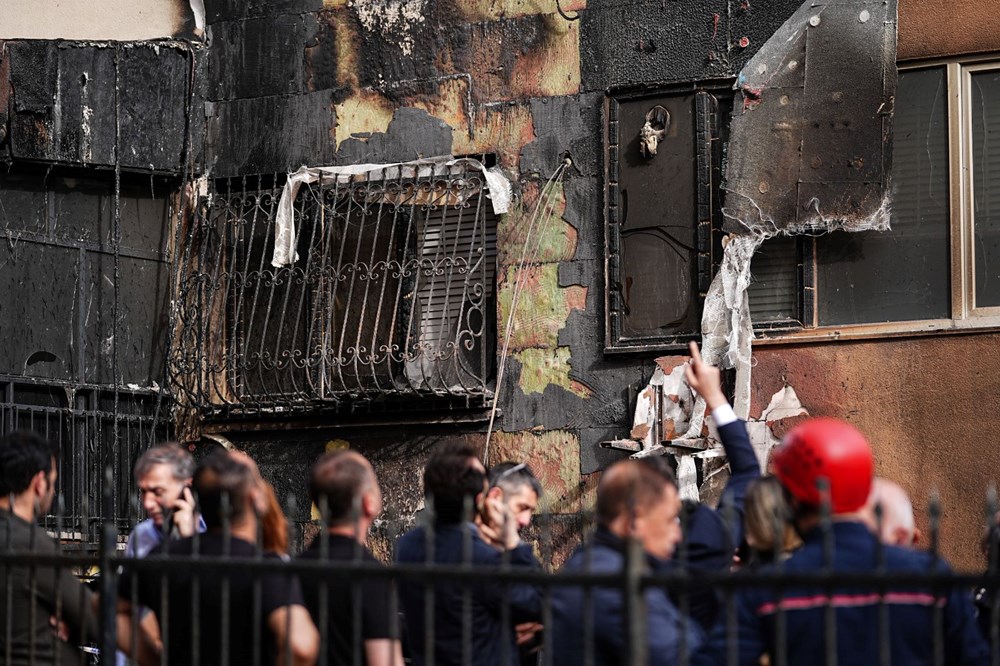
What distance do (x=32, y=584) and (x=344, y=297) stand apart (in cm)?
483

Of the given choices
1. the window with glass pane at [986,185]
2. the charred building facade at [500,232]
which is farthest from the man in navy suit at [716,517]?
the window with glass pane at [986,185]

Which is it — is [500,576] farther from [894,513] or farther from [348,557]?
[894,513]

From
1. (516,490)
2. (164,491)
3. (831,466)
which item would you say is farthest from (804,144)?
(831,466)

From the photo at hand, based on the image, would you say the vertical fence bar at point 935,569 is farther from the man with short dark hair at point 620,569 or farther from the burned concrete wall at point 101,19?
the burned concrete wall at point 101,19

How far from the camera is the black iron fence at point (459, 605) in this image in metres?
3.38

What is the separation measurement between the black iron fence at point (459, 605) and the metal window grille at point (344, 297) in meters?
3.46

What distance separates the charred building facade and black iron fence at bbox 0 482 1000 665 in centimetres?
304

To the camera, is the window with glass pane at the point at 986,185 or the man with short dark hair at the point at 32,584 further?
the window with glass pane at the point at 986,185

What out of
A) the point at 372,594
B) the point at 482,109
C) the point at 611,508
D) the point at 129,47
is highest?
the point at 129,47

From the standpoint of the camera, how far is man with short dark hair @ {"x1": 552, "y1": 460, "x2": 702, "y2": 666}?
3746 millimetres

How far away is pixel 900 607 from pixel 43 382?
6.92m

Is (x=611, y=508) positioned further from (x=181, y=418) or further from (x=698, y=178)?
(x=181, y=418)

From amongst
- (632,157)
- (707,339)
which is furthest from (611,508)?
(632,157)

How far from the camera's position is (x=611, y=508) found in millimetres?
4020
